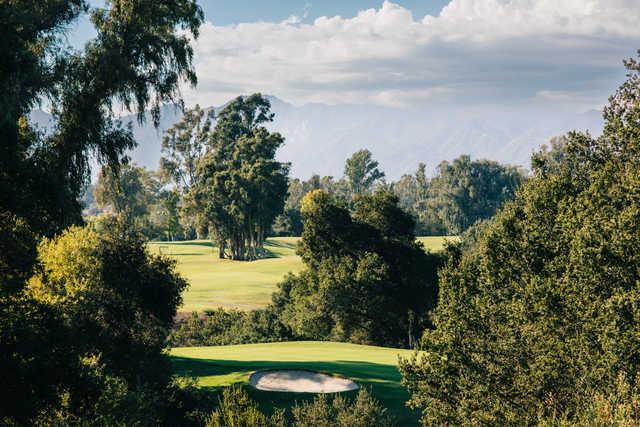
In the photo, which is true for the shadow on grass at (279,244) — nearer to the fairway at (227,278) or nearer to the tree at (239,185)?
the fairway at (227,278)

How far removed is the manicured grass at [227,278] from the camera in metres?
56.1

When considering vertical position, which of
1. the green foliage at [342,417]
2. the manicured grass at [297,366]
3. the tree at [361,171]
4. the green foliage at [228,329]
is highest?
the tree at [361,171]

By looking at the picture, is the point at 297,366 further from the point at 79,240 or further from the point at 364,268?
the point at 364,268

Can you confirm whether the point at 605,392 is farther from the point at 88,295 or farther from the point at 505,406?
the point at 88,295

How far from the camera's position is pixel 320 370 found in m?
27.0

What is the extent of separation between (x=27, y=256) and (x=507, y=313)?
13.8 m

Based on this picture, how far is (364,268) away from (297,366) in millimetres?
17493

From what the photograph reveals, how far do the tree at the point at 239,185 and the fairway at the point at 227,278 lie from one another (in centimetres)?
446

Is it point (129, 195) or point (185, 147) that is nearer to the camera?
point (185, 147)

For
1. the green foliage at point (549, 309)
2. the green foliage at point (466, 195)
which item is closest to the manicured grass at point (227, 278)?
the green foliage at point (549, 309)

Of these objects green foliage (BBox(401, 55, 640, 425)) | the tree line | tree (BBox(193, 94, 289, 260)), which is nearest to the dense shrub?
the tree line

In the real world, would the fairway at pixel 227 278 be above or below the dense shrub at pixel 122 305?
below

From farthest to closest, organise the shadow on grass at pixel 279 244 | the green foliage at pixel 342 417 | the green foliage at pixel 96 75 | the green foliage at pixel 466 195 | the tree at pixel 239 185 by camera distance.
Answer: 1. the green foliage at pixel 466 195
2. the shadow on grass at pixel 279 244
3. the tree at pixel 239 185
4. the green foliage at pixel 96 75
5. the green foliage at pixel 342 417

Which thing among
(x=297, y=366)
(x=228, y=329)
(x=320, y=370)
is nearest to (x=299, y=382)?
(x=320, y=370)
